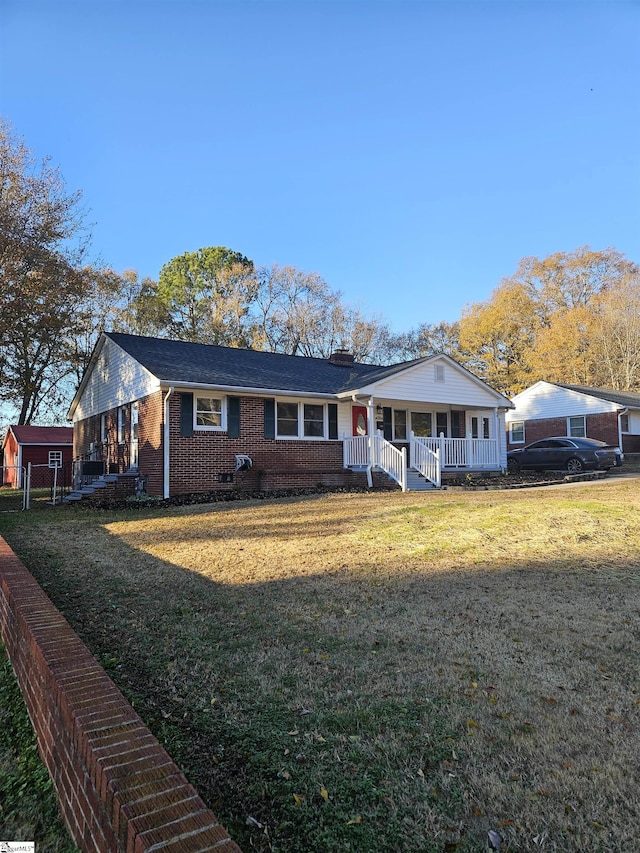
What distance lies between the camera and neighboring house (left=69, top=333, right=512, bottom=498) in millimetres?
13953

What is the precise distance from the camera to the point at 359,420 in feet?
56.5

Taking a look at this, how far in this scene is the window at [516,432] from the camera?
102ft

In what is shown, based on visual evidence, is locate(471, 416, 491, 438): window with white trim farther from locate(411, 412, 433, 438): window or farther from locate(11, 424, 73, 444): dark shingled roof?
locate(11, 424, 73, 444): dark shingled roof

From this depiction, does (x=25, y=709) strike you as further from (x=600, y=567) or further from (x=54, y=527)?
(x=54, y=527)

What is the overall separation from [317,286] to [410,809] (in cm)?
3665

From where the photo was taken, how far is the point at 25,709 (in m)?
3.05

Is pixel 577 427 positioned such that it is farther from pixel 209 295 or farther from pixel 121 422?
pixel 209 295

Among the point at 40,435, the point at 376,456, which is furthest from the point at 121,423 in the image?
the point at 40,435

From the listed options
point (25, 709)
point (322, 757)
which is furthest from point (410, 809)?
point (25, 709)

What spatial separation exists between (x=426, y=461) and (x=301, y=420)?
4091mm

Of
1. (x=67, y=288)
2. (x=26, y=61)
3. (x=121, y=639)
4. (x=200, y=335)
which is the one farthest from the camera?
(x=200, y=335)

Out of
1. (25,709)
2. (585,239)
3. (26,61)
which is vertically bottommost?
(25,709)

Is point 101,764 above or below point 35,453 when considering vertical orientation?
below

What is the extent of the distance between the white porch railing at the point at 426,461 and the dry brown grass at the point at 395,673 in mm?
8062
